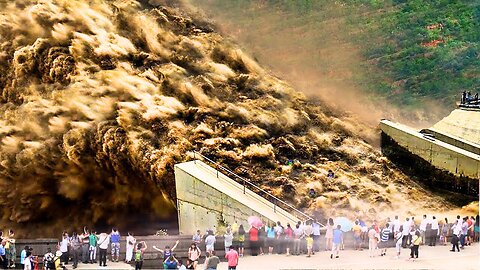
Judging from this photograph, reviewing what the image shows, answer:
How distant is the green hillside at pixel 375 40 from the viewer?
879 inches

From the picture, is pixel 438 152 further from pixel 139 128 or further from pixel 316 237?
pixel 139 128

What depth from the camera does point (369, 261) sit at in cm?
1355

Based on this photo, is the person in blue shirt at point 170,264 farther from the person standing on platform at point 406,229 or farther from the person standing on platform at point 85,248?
the person standing on platform at point 406,229

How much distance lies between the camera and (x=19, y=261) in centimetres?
1377

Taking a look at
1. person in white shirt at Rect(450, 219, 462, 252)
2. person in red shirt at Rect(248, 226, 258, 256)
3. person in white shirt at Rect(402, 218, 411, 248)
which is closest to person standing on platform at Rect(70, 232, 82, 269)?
person in red shirt at Rect(248, 226, 258, 256)

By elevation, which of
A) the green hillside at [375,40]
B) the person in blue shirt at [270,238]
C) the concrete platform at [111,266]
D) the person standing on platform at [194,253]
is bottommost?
the concrete platform at [111,266]

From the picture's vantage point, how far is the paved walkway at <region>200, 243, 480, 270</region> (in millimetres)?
13188

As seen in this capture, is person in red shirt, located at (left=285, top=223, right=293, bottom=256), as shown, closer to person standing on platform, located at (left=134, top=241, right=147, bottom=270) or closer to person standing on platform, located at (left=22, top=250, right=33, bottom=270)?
person standing on platform, located at (left=134, top=241, right=147, bottom=270)

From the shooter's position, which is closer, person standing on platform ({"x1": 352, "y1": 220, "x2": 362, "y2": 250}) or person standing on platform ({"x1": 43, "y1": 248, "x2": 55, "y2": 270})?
person standing on platform ({"x1": 43, "y1": 248, "x2": 55, "y2": 270})

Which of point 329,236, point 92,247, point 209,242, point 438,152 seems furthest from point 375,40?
point 92,247

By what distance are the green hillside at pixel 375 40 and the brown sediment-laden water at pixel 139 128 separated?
4.06 ft

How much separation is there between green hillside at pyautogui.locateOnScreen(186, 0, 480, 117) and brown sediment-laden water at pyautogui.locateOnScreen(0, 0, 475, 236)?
4.06ft

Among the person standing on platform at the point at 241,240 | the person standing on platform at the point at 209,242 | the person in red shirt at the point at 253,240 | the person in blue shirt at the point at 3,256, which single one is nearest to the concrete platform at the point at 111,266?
the person in blue shirt at the point at 3,256

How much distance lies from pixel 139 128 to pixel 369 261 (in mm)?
8317
